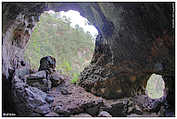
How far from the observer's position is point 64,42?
57.6 feet

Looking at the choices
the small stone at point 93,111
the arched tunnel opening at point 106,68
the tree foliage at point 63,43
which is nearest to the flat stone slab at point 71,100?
the arched tunnel opening at point 106,68

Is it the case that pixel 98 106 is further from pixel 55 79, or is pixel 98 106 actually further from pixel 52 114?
pixel 55 79

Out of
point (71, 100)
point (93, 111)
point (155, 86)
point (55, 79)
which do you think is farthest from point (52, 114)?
point (155, 86)

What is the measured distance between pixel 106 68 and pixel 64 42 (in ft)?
34.0

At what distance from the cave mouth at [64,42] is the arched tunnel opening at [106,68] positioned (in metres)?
8.04

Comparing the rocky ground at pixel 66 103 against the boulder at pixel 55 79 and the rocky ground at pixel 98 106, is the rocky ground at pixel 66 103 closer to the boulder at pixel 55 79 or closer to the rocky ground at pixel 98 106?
the rocky ground at pixel 98 106

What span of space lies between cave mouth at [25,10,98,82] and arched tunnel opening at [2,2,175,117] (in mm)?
8041

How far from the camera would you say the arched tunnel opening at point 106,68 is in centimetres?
518

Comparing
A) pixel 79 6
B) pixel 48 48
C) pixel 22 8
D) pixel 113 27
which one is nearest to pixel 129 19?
pixel 113 27

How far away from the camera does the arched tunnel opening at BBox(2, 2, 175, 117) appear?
5184 millimetres

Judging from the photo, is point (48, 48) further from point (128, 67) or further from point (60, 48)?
point (128, 67)

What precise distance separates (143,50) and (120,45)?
915 mm

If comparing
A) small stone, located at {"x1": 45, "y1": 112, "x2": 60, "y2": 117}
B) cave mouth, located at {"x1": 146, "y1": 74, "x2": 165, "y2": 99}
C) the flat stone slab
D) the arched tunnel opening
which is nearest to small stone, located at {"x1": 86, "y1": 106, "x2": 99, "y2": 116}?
the arched tunnel opening

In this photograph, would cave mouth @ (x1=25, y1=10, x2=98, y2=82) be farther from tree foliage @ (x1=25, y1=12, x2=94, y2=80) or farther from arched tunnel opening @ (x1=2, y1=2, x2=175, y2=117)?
arched tunnel opening @ (x1=2, y1=2, x2=175, y2=117)
